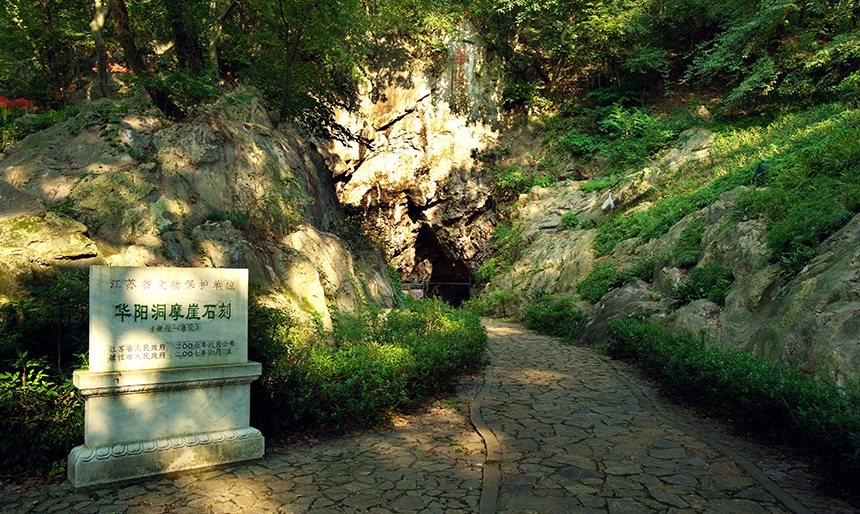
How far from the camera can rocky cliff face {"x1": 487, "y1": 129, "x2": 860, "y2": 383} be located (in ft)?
18.1

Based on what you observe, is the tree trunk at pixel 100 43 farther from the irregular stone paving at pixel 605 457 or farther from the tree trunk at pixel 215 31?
the irregular stone paving at pixel 605 457

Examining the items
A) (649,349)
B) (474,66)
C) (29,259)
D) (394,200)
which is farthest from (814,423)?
(474,66)

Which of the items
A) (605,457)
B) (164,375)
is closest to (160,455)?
(164,375)

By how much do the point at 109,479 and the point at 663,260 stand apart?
11.3 metres

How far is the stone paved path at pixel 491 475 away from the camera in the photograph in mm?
3898

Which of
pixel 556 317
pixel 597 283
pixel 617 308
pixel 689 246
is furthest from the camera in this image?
pixel 597 283

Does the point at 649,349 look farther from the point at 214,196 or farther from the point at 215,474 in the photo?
the point at 214,196

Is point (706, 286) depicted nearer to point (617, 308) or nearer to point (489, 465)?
point (617, 308)

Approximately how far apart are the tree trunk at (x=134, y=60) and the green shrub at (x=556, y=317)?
390 inches

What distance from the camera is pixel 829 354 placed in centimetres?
519

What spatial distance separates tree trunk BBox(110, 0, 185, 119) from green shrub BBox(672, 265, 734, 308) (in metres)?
9.82

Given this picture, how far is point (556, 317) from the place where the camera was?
13.9 meters

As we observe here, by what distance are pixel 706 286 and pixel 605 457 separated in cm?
570

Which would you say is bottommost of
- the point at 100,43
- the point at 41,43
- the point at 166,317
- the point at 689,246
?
the point at 166,317
